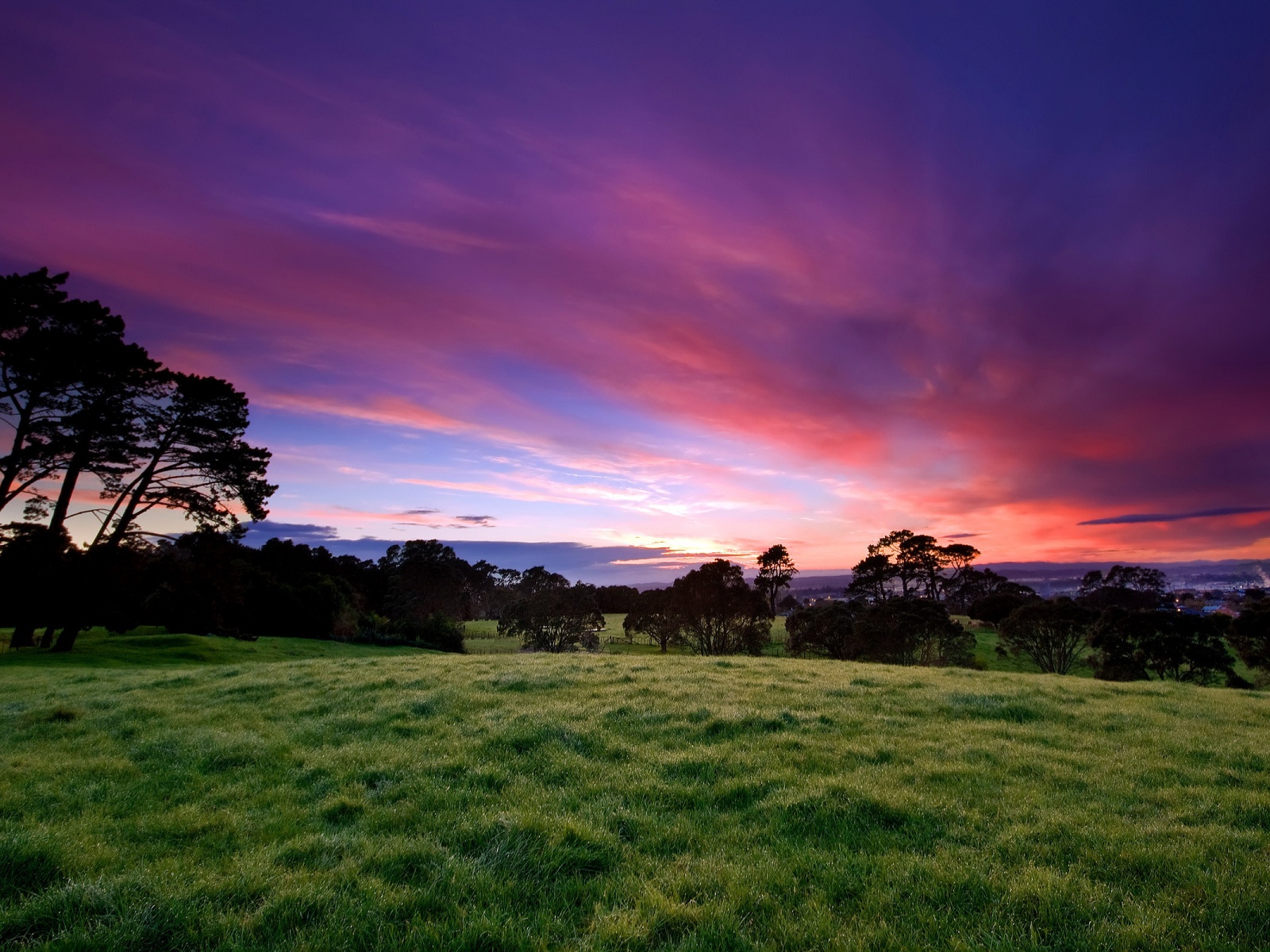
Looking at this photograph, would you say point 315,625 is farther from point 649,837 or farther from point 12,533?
point 649,837

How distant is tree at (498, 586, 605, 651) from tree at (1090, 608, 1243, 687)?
58418 millimetres

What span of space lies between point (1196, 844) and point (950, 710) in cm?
781

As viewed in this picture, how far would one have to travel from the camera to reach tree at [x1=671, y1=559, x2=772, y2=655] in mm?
77250

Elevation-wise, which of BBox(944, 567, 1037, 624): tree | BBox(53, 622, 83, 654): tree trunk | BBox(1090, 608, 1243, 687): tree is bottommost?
BBox(53, 622, 83, 654): tree trunk

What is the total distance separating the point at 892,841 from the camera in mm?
6793

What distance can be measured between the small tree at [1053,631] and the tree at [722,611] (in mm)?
29295

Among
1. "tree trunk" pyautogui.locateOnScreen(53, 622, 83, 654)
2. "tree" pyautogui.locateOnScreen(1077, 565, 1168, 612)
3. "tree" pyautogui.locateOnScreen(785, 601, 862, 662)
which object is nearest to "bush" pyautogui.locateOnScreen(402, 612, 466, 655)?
"tree trunk" pyautogui.locateOnScreen(53, 622, 83, 654)

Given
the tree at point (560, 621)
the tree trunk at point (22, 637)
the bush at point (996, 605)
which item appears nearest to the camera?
the tree trunk at point (22, 637)

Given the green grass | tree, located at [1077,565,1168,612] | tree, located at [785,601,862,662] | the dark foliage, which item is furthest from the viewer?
the dark foliage

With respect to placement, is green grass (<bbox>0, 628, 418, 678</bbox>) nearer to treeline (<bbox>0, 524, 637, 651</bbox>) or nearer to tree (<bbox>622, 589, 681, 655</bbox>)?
treeline (<bbox>0, 524, 637, 651</bbox>)

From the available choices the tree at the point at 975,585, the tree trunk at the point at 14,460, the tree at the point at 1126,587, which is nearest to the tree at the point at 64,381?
the tree trunk at the point at 14,460

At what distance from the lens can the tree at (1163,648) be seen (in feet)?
163

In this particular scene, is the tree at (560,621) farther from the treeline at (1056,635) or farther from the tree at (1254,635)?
the tree at (1254,635)

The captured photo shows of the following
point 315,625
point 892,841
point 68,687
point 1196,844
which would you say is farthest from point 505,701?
point 315,625
